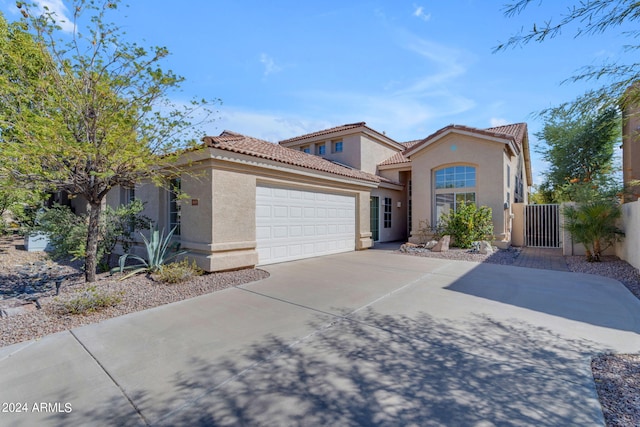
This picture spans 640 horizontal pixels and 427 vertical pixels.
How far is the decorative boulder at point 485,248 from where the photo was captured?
1213 centimetres

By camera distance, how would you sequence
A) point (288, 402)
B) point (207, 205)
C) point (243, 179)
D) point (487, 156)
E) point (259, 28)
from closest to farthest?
point (288, 402), point (259, 28), point (207, 205), point (243, 179), point (487, 156)

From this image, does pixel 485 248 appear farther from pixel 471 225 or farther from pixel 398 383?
pixel 398 383

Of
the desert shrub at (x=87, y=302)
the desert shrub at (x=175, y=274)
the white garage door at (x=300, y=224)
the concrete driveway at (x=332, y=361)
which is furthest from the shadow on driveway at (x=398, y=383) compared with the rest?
the white garage door at (x=300, y=224)

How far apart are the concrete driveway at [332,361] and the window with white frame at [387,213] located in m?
10.5

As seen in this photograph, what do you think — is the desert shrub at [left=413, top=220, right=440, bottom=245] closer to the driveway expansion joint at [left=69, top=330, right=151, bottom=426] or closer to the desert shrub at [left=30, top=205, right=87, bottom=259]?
the desert shrub at [left=30, top=205, right=87, bottom=259]

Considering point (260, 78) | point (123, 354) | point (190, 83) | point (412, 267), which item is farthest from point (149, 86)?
point (412, 267)

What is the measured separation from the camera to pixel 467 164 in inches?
563

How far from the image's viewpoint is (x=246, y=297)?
6.47 meters

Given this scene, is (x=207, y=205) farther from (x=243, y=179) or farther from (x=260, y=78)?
(x=260, y=78)

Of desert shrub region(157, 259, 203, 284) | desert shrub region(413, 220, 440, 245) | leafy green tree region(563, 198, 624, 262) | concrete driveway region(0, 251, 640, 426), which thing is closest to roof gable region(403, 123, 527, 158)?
desert shrub region(413, 220, 440, 245)

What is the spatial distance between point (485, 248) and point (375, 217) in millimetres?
5629

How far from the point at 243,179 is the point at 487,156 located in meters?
11.0

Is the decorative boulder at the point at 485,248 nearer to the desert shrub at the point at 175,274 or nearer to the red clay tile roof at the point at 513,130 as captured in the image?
the red clay tile roof at the point at 513,130

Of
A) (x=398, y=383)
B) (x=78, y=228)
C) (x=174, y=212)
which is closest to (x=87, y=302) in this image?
(x=78, y=228)
